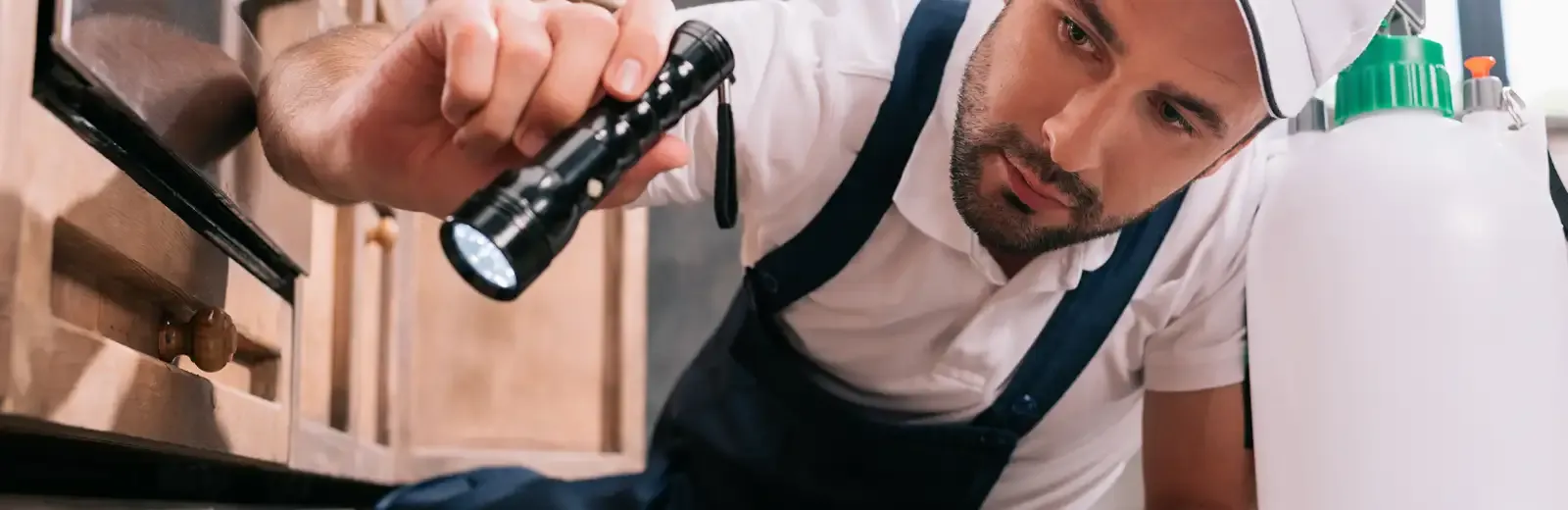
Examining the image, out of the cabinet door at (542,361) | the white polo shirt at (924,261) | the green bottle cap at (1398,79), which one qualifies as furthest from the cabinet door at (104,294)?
the cabinet door at (542,361)

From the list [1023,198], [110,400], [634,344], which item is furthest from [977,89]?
[634,344]

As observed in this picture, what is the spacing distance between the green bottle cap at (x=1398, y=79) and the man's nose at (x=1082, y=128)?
10 cm

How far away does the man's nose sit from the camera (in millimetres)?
499

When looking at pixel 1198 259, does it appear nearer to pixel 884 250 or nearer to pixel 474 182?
pixel 884 250

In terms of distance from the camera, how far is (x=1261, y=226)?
476mm

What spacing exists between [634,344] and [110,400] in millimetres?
956

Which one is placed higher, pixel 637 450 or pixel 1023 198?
pixel 1023 198

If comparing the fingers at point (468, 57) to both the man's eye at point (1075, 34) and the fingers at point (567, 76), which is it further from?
the man's eye at point (1075, 34)

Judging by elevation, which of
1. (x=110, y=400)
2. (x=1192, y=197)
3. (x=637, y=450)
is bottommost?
(x=637, y=450)

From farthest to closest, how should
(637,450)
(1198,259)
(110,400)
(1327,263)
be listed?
(637,450), (1198,259), (1327,263), (110,400)

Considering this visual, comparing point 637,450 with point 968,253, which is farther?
point 637,450

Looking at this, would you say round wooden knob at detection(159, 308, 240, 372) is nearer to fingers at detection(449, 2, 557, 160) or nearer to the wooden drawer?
the wooden drawer

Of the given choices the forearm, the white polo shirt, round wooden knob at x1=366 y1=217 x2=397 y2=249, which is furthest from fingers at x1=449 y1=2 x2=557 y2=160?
round wooden knob at x1=366 y1=217 x2=397 y2=249

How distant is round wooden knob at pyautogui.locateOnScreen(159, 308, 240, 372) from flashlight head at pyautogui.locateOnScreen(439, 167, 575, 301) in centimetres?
17
